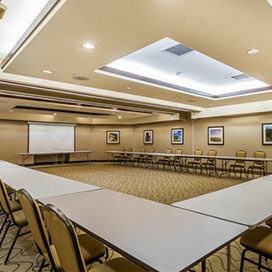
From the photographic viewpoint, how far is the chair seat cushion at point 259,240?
163 cm

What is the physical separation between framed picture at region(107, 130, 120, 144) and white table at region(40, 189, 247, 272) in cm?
1164

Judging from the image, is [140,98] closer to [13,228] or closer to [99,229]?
[13,228]

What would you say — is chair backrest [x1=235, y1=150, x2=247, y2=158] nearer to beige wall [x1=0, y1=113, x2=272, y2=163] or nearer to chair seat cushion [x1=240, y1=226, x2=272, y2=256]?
beige wall [x1=0, y1=113, x2=272, y2=163]

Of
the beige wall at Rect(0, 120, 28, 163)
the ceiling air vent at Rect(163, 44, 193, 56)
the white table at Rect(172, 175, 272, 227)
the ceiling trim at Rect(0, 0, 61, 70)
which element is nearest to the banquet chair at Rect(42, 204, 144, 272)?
the white table at Rect(172, 175, 272, 227)

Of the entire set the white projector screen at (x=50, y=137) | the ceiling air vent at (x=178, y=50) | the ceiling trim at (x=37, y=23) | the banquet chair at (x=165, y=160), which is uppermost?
the ceiling air vent at (x=178, y=50)

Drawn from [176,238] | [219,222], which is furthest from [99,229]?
[219,222]

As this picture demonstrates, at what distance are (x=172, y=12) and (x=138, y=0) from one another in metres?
0.40

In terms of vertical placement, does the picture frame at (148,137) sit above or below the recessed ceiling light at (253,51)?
below

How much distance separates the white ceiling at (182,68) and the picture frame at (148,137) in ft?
19.7

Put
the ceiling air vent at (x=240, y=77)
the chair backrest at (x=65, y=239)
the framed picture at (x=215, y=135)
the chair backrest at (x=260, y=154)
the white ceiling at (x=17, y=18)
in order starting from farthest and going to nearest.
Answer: the framed picture at (x=215, y=135), the chair backrest at (x=260, y=154), the ceiling air vent at (x=240, y=77), the white ceiling at (x=17, y=18), the chair backrest at (x=65, y=239)

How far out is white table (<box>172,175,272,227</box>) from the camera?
5.08 feet

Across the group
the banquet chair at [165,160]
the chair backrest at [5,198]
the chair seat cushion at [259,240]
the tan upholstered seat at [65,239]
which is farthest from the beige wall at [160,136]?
the tan upholstered seat at [65,239]

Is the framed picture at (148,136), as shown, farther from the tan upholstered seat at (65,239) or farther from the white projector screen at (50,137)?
the tan upholstered seat at (65,239)

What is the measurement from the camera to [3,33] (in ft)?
10.3
